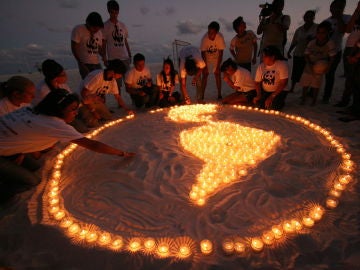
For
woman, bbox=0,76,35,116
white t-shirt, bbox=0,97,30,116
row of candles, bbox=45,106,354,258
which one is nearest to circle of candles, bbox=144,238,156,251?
row of candles, bbox=45,106,354,258

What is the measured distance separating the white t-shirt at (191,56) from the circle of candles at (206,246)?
4483mm

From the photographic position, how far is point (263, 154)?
12.0ft

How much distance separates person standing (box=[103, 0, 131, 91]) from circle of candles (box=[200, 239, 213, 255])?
17.2 feet

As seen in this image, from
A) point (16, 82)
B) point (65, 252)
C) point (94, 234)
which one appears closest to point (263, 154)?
point (94, 234)

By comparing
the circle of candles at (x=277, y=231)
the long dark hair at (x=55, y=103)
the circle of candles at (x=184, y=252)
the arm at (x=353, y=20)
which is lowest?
the circle of candles at (x=184, y=252)

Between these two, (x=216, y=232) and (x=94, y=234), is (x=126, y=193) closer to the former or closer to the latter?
(x=94, y=234)

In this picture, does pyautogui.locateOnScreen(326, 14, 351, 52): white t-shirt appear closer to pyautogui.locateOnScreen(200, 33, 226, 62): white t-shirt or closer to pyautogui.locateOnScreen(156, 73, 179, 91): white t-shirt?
pyautogui.locateOnScreen(200, 33, 226, 62): white t-shirt

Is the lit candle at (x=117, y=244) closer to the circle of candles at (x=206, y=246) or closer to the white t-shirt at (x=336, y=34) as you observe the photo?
the circle of candles at (x=206, y=246)

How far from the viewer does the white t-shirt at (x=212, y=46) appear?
6191mm

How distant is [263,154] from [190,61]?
276 cm

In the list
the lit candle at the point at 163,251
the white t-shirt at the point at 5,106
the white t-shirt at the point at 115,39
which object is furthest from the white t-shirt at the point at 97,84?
the lit candle at the point at 163,251

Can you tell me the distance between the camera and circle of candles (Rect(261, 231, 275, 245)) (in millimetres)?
2209

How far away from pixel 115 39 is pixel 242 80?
331 centimetres

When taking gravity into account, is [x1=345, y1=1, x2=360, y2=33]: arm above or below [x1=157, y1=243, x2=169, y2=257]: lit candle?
above
